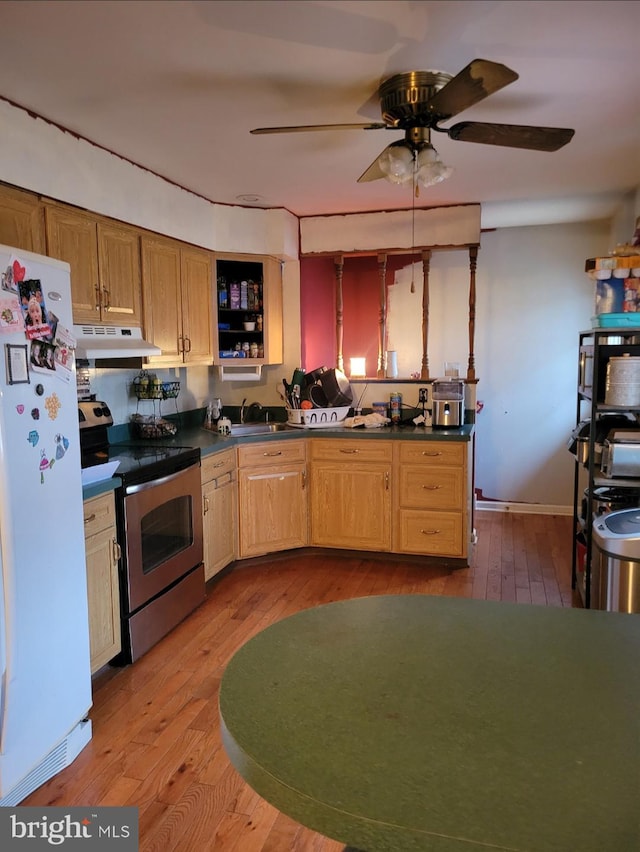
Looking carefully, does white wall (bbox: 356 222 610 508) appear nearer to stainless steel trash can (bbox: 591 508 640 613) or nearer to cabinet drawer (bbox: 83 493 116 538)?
stainless steel trash can (bbox: 591 508 640 613)

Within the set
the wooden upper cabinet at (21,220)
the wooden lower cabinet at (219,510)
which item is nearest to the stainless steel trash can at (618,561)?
the wooden lower cabinet at (219,510)

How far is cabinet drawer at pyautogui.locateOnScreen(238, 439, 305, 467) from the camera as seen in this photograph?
12.6 feet

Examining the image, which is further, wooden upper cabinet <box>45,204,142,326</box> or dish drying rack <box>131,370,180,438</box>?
dish drying rack <box>131,370,180,438</box>

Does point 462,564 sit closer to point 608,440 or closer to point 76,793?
point 608,440

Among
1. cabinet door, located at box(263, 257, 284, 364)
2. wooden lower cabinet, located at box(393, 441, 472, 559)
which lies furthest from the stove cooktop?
wooden lower cabinet, located at box(393, 441, 472, 559)

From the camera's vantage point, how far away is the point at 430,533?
154 inches

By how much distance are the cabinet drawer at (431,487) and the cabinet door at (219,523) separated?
1096mm

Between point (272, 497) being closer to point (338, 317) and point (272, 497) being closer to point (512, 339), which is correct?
point (338, 317)

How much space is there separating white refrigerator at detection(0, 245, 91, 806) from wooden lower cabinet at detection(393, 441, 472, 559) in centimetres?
221

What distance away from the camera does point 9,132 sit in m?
2.37

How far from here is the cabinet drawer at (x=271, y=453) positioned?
3855 mm

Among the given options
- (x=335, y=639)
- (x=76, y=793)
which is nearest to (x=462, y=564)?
(x=76, y=793)

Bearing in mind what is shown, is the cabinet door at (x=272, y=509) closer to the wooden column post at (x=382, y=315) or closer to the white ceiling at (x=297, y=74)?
the wooden column post at (x=382, y=315)

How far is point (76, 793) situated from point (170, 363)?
2.23 meters
